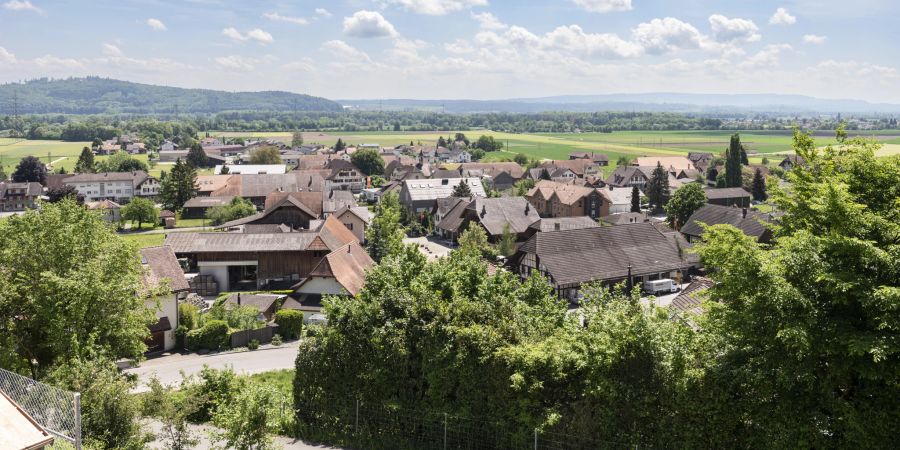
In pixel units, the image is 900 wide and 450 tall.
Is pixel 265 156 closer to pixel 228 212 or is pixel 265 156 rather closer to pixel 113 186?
pixel 113 186

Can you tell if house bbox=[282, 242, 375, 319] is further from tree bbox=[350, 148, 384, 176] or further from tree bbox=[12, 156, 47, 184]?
tree bbox=[350, 148, 384, 176]

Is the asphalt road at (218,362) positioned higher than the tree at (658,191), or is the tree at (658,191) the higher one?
the tree at (658,191)

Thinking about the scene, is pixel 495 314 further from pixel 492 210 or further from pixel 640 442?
pixel 492 210

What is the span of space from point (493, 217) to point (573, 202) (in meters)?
20.0

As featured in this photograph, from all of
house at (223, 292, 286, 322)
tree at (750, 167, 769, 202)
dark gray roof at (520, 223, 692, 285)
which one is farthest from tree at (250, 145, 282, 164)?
house at (223, 292, 286, 322)

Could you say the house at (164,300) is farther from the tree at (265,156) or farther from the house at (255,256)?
the tree at (265,156)

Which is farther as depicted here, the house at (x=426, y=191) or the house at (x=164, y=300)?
the house at (x=426, y=191)

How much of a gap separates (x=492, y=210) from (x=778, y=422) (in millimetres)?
48713

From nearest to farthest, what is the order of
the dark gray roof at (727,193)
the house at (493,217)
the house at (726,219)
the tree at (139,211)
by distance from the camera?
the house at (726,219)
the house at (493,217)
the tree at (139,211)
the dark gray roof at (727,193)

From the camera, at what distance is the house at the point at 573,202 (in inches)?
3066

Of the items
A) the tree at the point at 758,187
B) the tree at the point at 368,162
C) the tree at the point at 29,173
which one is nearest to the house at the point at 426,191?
the tree at the point at 758,187

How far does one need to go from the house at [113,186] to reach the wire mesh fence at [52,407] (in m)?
88.1

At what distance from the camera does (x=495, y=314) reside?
17641 mm

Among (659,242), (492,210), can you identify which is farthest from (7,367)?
(492,210)
